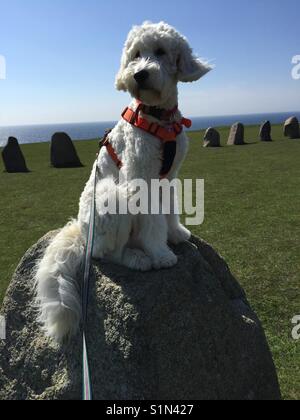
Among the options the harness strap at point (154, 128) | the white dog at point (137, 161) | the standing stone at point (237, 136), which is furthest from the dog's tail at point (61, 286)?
the standing stone at point (237, 136)

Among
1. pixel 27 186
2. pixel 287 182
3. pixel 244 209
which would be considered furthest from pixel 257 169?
pixel 27 186

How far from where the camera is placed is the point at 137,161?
3.30 m

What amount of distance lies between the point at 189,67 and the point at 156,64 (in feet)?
1.05

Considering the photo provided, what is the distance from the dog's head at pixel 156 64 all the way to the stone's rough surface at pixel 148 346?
1296 millimetres

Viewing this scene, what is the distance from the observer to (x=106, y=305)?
3057 mm

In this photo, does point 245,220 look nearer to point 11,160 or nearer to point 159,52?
point 159,52

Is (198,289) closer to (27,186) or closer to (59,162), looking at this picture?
(27,186)

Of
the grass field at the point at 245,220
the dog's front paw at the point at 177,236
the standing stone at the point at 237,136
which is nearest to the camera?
the dog's front paw at the point at 177,236

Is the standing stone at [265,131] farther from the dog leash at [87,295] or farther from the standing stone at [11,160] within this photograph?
the dog leash at [87,295]

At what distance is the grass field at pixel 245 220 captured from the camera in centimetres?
522

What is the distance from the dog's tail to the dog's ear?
4.82 ft

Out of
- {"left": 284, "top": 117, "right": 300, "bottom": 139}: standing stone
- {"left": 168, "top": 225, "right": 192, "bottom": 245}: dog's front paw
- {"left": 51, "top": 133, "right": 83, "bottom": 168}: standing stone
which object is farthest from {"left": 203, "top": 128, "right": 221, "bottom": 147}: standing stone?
{"left": 168, "top": 225, "right": 192, "bottom": 245}: dog's front paw

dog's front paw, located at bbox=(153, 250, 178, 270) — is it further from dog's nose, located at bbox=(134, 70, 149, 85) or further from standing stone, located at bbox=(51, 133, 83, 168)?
standing stone, located at bbox=(51, 133, 83, 168)

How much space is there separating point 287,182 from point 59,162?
9719mm
